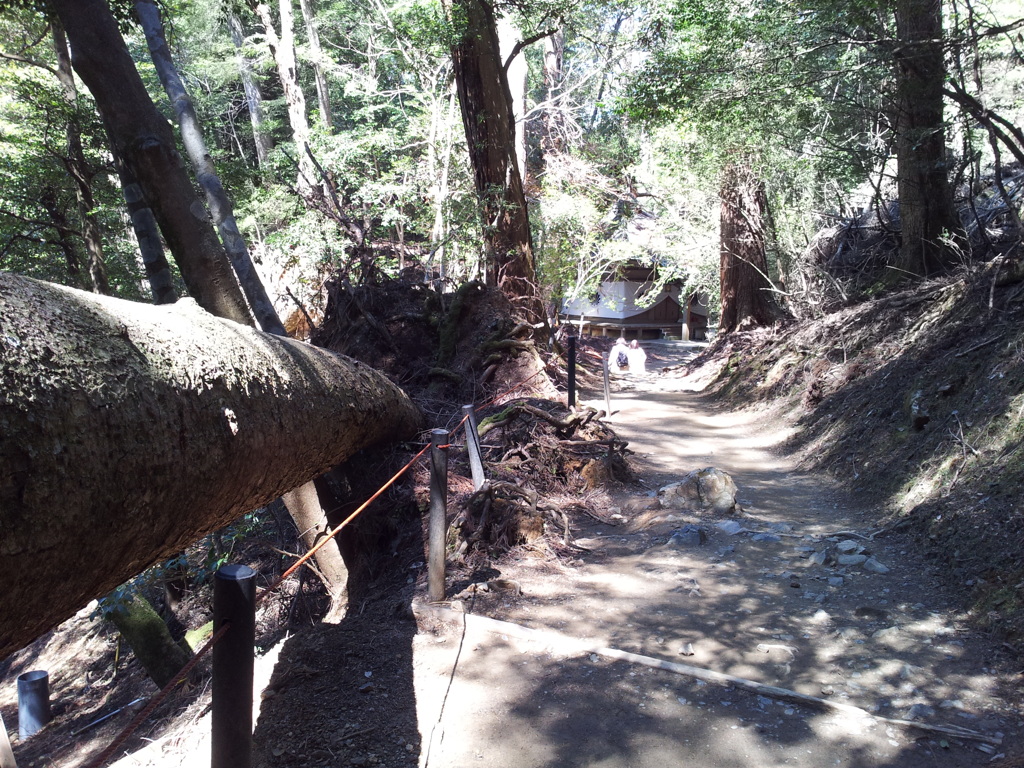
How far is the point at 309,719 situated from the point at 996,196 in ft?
36.6

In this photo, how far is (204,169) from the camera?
7.06 metres

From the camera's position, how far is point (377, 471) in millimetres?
6004

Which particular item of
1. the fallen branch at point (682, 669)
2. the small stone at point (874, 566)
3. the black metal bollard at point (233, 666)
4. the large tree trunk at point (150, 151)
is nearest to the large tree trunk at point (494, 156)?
the large tree trunk at point (150, 151)

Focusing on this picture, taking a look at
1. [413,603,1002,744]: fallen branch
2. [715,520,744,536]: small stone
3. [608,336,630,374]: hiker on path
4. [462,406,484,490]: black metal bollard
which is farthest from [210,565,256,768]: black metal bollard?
[608,336,630,374]: hiker on path

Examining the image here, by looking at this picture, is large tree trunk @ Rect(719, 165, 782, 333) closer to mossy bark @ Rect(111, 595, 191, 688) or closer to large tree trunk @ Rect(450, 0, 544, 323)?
large tree trunk @ Rect(450, 0, 544, 323)

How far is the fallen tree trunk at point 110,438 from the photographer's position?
5.11 feet

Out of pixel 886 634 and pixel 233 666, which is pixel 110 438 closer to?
pixel 233 666

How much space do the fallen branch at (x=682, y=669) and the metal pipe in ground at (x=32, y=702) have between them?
5312mm

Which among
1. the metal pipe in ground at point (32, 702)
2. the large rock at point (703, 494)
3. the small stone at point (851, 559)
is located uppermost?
the large rock at point (703, 494)

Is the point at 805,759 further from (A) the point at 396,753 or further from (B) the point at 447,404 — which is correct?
(B) the point at 447,404

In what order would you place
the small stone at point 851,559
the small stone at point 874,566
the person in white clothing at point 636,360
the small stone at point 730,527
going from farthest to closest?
the person in white clothing at point 636,360 → the small stone at point 730,527 → the small stone at point 851,559 → the small stone at point 874,566

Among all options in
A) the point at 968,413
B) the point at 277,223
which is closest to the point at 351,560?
the point at 968,413

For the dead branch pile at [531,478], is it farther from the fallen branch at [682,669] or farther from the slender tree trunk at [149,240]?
the slender tree trunk at [149,240]

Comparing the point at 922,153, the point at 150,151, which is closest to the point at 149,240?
the point at 150,151
